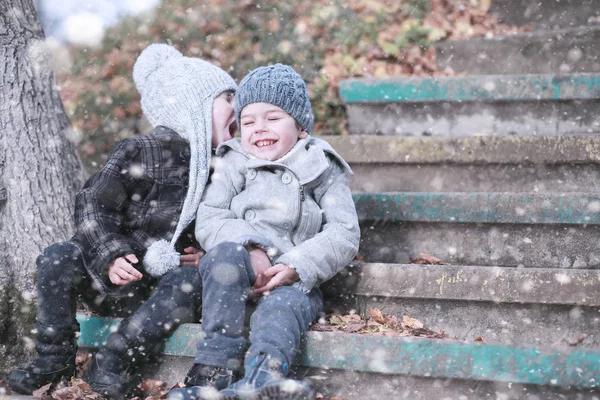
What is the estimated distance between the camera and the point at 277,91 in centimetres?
327

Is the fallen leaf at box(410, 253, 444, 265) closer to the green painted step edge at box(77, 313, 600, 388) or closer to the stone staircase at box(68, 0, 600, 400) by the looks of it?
the stone staircase at box(68, 0, 600, 400)

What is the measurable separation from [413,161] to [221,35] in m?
2.29

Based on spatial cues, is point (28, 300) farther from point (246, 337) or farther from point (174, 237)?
point (246, 337)

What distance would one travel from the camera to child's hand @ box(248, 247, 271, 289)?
119 inches

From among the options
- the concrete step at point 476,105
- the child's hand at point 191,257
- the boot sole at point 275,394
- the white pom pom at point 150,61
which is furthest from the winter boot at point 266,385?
the concrete step at point 476,105

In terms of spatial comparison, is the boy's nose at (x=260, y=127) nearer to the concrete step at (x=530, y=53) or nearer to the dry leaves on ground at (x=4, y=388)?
the dry leaves on ground at (x=4, y=388)

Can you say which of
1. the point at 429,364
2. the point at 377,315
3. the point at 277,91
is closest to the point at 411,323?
the point at 377,315

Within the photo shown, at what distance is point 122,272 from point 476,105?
241 centimetres

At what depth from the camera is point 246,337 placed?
9.72 feet

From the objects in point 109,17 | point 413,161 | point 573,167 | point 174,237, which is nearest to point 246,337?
point 174,237

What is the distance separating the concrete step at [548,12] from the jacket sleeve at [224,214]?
332 cm

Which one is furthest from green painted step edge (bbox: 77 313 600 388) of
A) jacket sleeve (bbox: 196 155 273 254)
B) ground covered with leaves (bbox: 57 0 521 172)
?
ground covered with leaves (bbox: 57 0 521 172)

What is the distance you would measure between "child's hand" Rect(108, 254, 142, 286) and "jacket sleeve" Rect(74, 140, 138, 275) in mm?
29

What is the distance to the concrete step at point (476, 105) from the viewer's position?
4.16 metres
